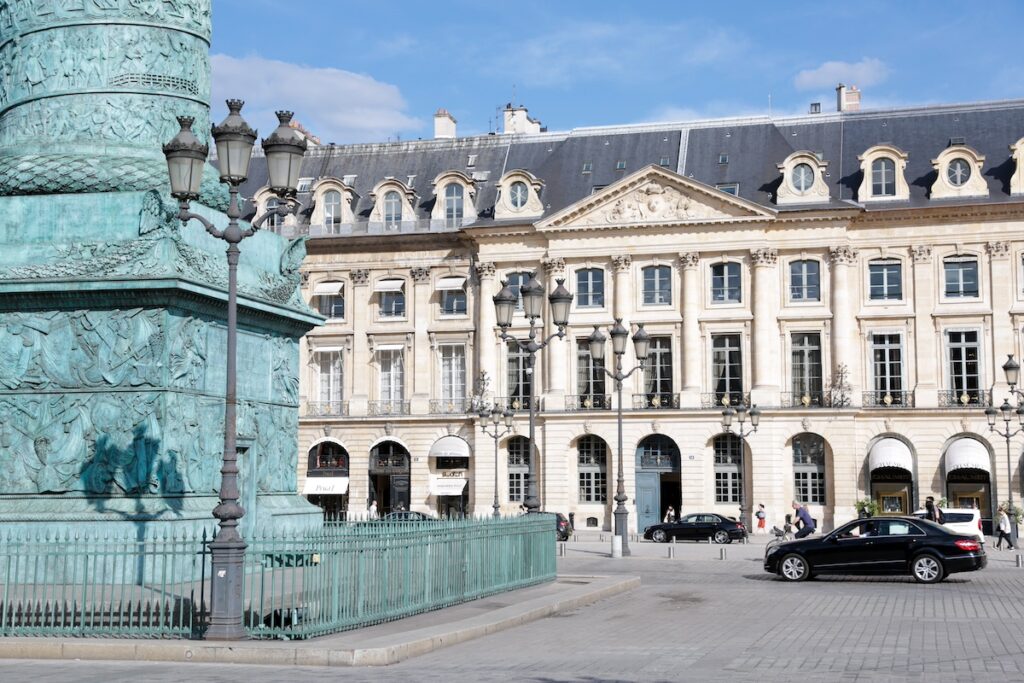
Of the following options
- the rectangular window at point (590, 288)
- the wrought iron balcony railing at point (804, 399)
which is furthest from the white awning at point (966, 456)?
the rectangular window at point (590, 288)

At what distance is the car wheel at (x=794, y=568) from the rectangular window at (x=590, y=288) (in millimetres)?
30580

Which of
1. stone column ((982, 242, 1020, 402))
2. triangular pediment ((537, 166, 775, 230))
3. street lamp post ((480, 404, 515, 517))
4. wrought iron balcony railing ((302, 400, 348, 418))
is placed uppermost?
triangular pediment ((537, 166, 775, 230))

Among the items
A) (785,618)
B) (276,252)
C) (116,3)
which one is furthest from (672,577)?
(116,3)

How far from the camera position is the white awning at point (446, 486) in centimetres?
5791

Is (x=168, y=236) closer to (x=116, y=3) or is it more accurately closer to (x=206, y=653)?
(x=116, y=3)

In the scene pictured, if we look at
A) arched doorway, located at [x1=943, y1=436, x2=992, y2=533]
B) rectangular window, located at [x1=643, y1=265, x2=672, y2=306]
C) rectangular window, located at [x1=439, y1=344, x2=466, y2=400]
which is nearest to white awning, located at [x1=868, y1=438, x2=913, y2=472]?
arched doorway, located at [x1=943, y1=436, x2=992, y2=533]

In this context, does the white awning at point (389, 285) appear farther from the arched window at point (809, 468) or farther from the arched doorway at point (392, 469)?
the arched window at point (809, 468)

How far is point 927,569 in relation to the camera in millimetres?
25984

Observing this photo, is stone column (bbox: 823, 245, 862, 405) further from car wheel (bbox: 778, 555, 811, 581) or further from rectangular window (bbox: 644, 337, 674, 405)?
car wheel (bbox: 778, 555, 811, 581)

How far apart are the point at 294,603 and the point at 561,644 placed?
10.1 ft

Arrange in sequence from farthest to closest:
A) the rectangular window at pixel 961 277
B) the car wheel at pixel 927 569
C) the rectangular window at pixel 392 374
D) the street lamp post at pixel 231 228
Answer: the rectangular window at pixel 392 374
the rectangular window at pixel 961 277
the car wheel at pixel 927 569
the street lamp post at pixel 231 228

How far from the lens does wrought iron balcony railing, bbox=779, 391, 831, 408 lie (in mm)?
54125

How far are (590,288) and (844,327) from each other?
1045 centimetres

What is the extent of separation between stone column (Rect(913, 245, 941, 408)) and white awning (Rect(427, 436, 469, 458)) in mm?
18346
